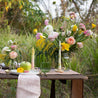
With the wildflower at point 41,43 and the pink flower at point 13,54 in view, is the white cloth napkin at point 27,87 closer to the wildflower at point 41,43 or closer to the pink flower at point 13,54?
the pink flower at point 13,54

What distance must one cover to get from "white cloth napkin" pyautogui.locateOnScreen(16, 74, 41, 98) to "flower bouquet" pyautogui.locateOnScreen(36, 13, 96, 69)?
429mm

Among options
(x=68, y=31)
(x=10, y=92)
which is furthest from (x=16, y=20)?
(x=68, y=31)

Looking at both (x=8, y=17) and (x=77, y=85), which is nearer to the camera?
(x=77, y=85)

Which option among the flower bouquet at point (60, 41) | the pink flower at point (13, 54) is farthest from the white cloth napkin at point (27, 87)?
the flower bouquet at point (60, 41)

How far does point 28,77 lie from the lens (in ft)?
4.69

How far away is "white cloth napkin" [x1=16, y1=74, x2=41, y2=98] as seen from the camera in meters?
1.40

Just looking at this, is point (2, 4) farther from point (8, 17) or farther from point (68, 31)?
point (68, 31)

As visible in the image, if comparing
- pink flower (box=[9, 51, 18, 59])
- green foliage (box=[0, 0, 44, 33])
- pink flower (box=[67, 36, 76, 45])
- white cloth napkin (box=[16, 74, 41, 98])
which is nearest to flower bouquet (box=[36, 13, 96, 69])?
pink flower (box=[67, 36, 76, 45])

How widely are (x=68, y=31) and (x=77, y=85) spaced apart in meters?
0.55

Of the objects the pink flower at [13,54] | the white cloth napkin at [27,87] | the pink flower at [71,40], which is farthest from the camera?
the pink flower at [71,40]

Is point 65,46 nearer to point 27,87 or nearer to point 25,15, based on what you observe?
point 27,87

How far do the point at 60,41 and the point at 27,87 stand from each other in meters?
0.57

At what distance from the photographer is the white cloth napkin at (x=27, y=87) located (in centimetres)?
140

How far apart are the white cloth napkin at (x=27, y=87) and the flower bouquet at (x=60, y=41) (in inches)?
16.9
